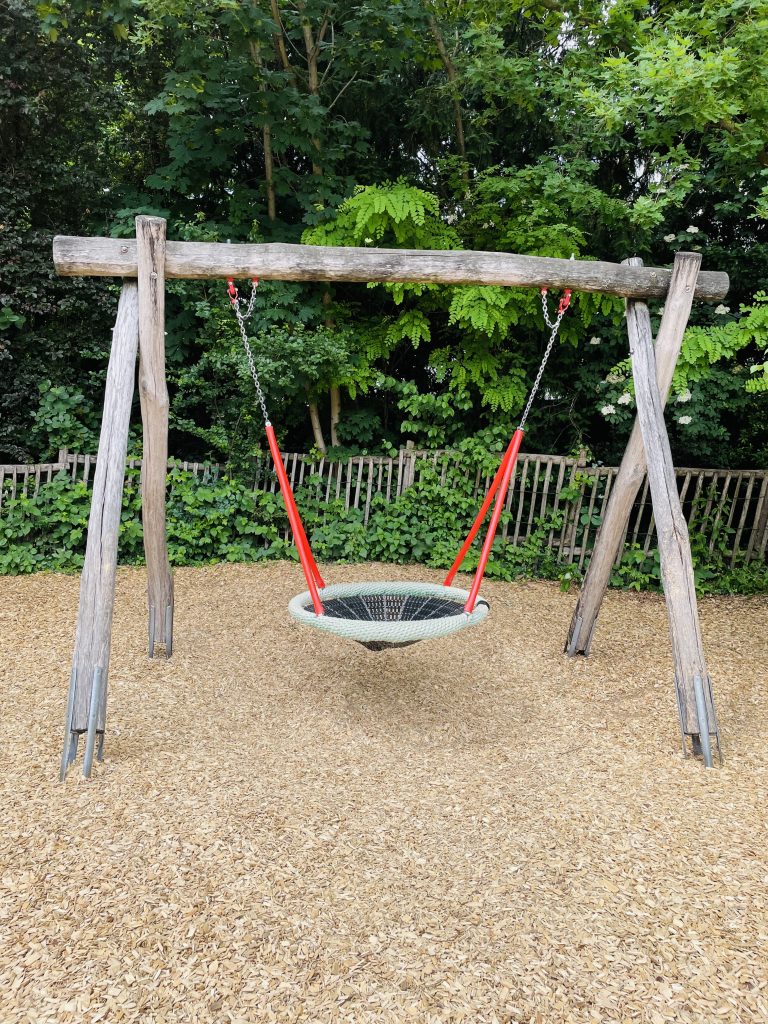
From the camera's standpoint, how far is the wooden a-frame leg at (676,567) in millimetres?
3020

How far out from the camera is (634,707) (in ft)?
11.9

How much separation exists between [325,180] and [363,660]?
384 centimetres

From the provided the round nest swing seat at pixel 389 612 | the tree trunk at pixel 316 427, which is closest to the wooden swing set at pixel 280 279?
the round nest swing seat at pixel 389 612

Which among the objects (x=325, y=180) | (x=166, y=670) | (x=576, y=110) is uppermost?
(x=576, y=110)

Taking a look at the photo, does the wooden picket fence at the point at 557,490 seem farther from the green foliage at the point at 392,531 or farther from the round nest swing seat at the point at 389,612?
the round nest swing seat at the point at 389,612

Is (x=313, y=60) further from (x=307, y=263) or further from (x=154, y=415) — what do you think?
(x=154, y=415)

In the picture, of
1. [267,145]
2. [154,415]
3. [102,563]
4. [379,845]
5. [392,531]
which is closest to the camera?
[379,845]

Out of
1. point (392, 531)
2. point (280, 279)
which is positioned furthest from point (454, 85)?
point (280, 279)

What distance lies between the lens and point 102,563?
2834mm

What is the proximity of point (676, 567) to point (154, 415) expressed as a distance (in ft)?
8.17

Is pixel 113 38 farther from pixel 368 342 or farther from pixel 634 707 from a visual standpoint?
pixel 634 707

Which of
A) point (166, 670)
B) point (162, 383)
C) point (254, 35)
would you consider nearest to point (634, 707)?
point (166, 670)

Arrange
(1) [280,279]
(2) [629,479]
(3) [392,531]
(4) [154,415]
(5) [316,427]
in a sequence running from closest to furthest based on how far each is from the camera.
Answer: (1) [280,279], (4) [154,415], (2) [629,479], (3) [392,531], (5) [316,427]

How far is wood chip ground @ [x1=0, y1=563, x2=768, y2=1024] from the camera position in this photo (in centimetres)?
177
